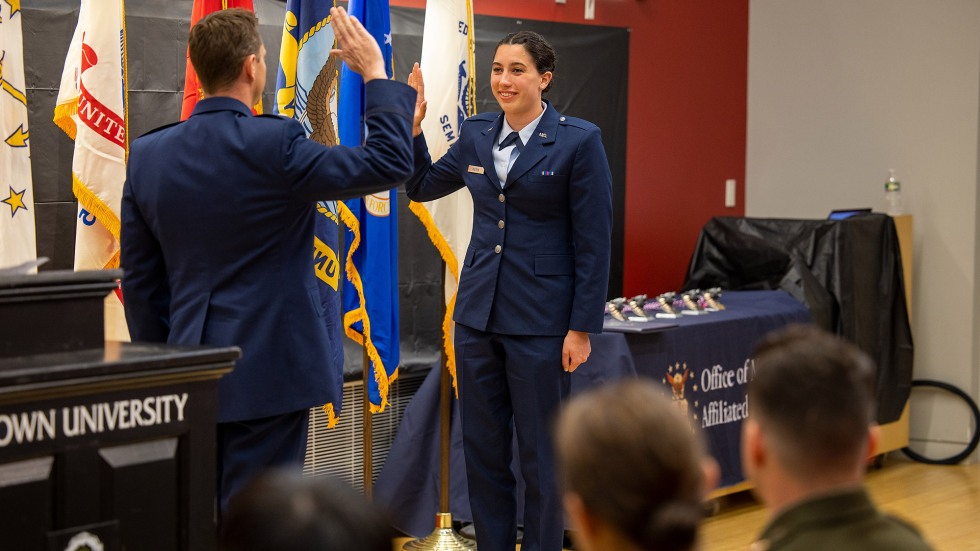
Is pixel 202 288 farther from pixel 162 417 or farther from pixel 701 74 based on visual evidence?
pixel 701 74

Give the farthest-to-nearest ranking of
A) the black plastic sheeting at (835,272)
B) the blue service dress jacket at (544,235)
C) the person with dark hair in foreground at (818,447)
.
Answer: the black plastic sheeting at (835,272) → the blue service dress jacket at (544,235) → the person with dark hair in foreground at (818,447)

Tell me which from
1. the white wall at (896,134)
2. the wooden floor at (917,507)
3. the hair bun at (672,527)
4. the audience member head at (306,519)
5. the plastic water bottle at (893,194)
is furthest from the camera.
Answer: the plastic water bottle at (893,194)

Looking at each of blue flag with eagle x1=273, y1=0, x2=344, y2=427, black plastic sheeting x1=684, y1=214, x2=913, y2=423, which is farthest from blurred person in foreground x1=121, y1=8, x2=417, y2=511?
black plastic sheeting x1=684, y1=214, x2=913, y2=423

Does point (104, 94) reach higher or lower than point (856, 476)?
higher

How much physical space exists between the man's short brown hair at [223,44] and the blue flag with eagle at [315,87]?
107 centimetres

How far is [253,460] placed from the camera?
2133 mm

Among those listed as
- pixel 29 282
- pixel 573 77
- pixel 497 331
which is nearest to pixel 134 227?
pixel 29 282

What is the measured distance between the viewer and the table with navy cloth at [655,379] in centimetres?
385

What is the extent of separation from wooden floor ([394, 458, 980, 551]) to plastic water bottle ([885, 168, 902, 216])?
120cm

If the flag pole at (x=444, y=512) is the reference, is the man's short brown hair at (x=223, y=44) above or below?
→ above

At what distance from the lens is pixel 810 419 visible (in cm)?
133

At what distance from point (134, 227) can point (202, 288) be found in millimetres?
207

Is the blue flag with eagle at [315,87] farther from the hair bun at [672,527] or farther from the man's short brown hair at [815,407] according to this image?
the hair bun at [672,527]

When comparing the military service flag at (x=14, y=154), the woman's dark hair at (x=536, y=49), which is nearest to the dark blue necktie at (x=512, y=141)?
the woman's dark hair at (x=536, y=49)
